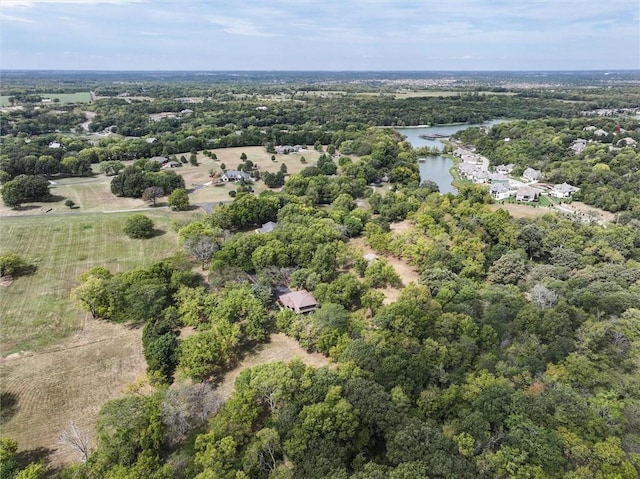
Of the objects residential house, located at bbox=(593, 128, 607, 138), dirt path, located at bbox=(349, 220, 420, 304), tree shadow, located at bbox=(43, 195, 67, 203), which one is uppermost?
residential house, located at bbox=(593, 128, 607, 138)

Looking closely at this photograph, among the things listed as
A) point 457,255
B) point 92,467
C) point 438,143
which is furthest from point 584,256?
point 438,143

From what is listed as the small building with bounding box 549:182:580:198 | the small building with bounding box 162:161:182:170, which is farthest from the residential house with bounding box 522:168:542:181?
the small building with bounding box 162:161:182:170

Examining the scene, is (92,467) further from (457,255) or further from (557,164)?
(557,164)

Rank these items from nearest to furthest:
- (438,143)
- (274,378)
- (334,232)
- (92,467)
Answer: (92,467) → (274,378) → (334,232) → (438,143)

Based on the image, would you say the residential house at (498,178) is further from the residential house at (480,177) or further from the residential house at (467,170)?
the residential house at (467,170)

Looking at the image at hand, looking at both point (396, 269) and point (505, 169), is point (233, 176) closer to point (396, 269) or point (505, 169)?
point (396, 269)

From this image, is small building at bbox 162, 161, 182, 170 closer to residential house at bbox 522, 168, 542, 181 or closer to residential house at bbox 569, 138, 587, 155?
residential house at bbox 522, 168, 542, 181

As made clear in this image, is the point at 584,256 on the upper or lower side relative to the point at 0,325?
upper
